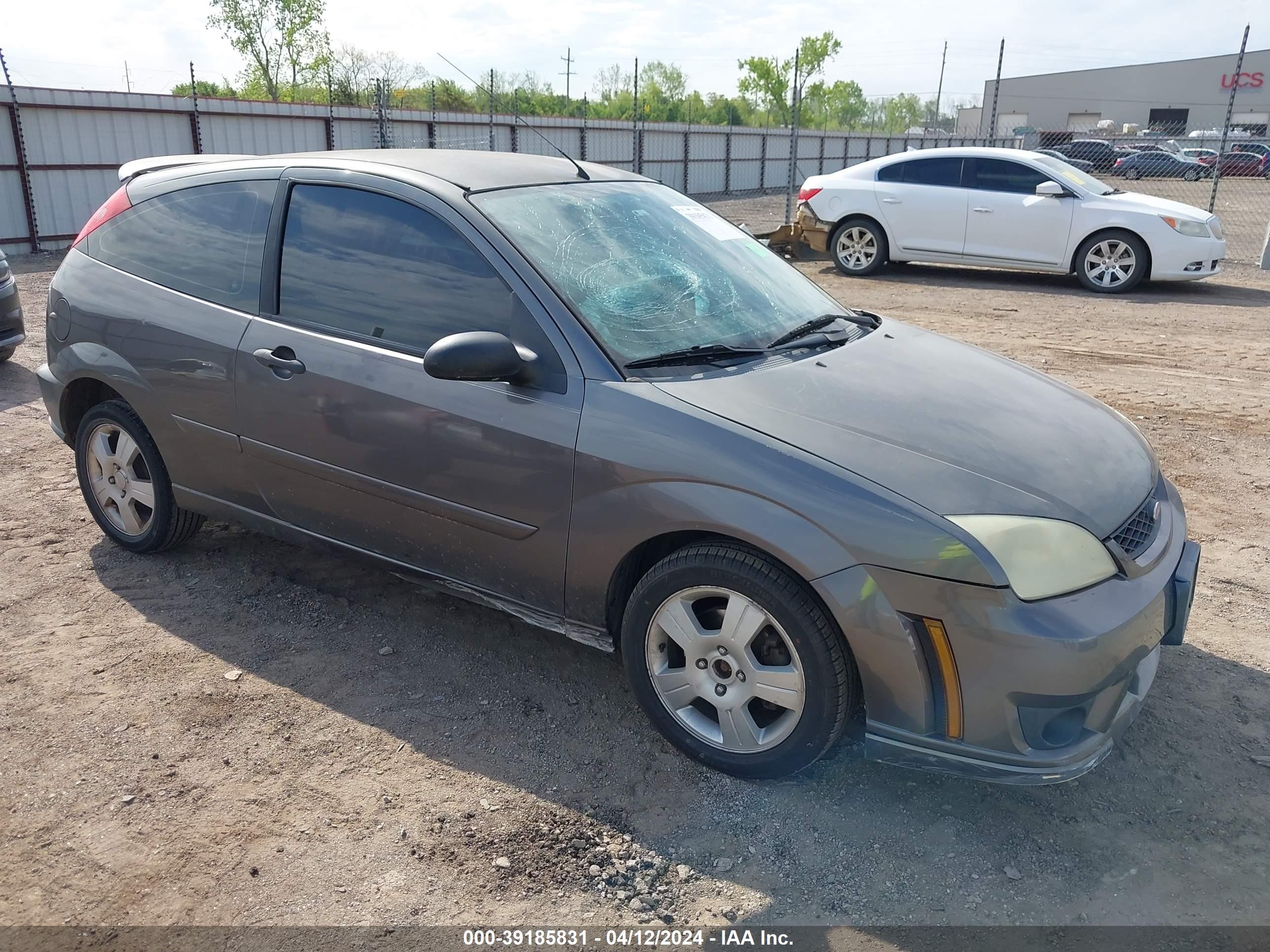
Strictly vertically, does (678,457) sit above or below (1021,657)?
above

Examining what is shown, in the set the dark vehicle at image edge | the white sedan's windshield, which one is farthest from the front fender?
the white sedan's windshield

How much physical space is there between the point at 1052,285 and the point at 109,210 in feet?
35.8

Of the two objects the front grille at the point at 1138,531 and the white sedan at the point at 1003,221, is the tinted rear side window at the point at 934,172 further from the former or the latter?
the front grille at the point at 1138,531

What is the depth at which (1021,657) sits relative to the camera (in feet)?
7.97

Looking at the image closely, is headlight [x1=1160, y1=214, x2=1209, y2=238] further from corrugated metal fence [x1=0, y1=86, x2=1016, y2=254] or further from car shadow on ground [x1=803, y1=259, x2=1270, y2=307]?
corrugated metal fence [x1=0, y1=86, x2=1016, y2=254]

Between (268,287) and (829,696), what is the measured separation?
245cm

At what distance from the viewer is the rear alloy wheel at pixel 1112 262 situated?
11195 millimetres

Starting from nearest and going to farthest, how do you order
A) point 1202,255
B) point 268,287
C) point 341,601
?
point 268,287
point 341,601
point 1202,255

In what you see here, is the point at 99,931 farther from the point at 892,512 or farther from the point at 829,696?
the point at 892,512

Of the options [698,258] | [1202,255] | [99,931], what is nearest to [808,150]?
[1202,255]

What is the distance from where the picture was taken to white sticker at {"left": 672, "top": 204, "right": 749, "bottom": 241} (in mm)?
3924

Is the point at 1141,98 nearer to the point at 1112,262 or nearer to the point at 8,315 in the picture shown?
the point at 1112,262

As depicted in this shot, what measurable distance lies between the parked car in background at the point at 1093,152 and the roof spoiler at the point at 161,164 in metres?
33.3

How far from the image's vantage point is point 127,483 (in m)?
4.27
